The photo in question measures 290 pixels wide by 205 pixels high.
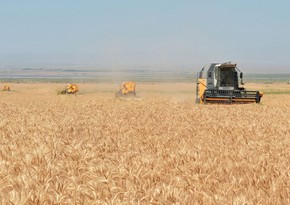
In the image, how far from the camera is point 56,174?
5219 mm

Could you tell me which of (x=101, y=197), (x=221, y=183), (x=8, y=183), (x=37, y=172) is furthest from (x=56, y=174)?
(x=221, y=183)

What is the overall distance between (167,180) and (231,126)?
7069mm

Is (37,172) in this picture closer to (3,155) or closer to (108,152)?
(3,155)

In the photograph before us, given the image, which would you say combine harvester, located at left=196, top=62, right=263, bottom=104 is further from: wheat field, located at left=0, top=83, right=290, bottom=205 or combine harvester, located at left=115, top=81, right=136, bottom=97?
wheat field, located at left=0, top=83, right=290, bottom=205

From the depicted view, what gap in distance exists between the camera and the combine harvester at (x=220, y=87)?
84.0 feet

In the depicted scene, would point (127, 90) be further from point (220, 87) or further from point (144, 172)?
point (144, 172)

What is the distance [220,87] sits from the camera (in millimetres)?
27250

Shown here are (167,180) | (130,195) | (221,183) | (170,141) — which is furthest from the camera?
(170,141)

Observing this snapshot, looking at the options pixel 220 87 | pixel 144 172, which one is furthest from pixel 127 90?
pixel 144 172

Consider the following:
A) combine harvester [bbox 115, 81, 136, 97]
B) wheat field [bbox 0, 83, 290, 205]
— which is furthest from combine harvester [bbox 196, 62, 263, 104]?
wheat field [bbox 0, 83, 290, 205]

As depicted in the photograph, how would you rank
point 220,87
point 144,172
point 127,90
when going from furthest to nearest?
1. point 127,90
2. point 220,87
3. point 144,172

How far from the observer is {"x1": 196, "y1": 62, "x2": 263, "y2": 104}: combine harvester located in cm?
2559

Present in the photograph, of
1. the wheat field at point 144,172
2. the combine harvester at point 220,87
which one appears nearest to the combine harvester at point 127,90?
the combine harvester at point 220,87

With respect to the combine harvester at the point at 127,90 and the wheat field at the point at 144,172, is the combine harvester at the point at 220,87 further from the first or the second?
the wheat field at the point at 144,172
